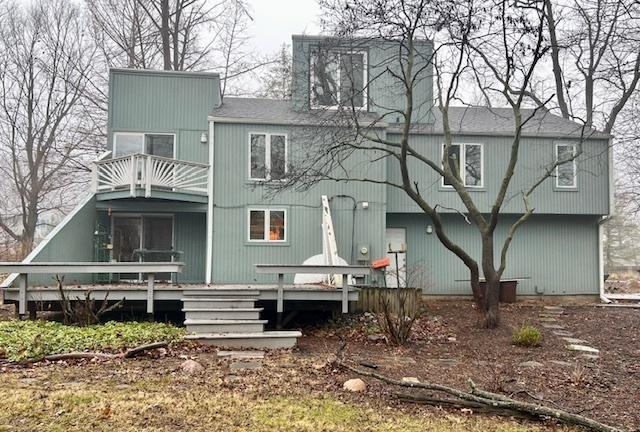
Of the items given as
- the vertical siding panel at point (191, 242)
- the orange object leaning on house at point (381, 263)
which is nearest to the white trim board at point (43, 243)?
the vertical siding panel at point (191, 242)

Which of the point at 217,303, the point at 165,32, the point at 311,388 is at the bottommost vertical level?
the point at 311,388

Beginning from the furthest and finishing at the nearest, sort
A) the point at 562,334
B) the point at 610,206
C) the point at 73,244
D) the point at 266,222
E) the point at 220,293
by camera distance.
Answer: the point at 610,206 → the point at 266,222 → the point at 73,244 → the point at 562,334 → the point at 220,293

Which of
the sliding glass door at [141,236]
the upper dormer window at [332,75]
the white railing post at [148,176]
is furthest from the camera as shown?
the sliding glass door at [141,236]

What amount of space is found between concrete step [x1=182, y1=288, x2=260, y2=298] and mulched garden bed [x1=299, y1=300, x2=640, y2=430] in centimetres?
133

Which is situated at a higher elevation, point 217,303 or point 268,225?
point 268,225

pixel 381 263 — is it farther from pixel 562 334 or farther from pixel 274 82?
pixel 274 82

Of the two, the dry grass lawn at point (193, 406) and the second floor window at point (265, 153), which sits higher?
the second floor window at point (265, 153)

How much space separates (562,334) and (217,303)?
6.39 metres

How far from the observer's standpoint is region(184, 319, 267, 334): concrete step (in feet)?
27.9

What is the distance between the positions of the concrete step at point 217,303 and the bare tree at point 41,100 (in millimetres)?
15289

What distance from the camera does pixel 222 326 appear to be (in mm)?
8539

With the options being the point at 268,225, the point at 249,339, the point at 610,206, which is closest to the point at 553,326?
the point at 610,206

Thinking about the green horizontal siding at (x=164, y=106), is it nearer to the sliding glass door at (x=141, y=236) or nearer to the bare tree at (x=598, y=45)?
the sliding glass door at (x=141, y=236)

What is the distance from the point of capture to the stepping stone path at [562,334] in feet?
27.4
